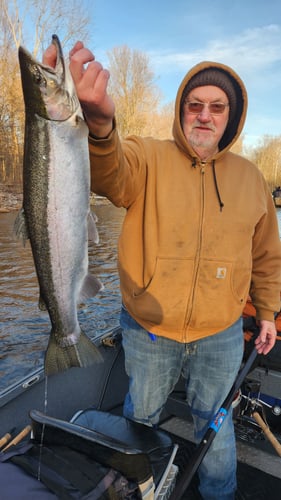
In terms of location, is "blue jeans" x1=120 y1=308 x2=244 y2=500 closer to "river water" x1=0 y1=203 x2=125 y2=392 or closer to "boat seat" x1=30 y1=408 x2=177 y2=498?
"boat seat" x1=30 y1=408 x2=177 y2=498

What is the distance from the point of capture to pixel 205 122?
2.16 meters

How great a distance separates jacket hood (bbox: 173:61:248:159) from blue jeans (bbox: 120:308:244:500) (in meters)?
1.13

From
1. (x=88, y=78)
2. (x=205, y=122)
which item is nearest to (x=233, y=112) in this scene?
(x=205, y=122)

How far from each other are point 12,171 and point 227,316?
26070 millimetres

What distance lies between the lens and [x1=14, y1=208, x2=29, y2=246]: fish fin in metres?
1.55

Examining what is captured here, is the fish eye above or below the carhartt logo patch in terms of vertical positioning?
above

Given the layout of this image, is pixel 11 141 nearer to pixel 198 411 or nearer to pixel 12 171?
pixel 12 171

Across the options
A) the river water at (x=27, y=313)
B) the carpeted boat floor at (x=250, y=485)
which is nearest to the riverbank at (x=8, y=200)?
the river water at (x=27, y=313)

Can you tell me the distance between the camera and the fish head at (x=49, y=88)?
1.31 m

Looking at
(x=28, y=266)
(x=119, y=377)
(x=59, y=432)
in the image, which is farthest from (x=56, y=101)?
(x=28, y=266)

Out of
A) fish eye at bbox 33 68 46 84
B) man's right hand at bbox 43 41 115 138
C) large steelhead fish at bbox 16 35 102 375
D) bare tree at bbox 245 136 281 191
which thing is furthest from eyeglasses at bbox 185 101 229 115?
bare tree at bbox 245 136 281 191

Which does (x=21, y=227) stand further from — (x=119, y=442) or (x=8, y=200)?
(x=8, y=200)

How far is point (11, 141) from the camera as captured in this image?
2500 cm

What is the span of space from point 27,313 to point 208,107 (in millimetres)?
5827
